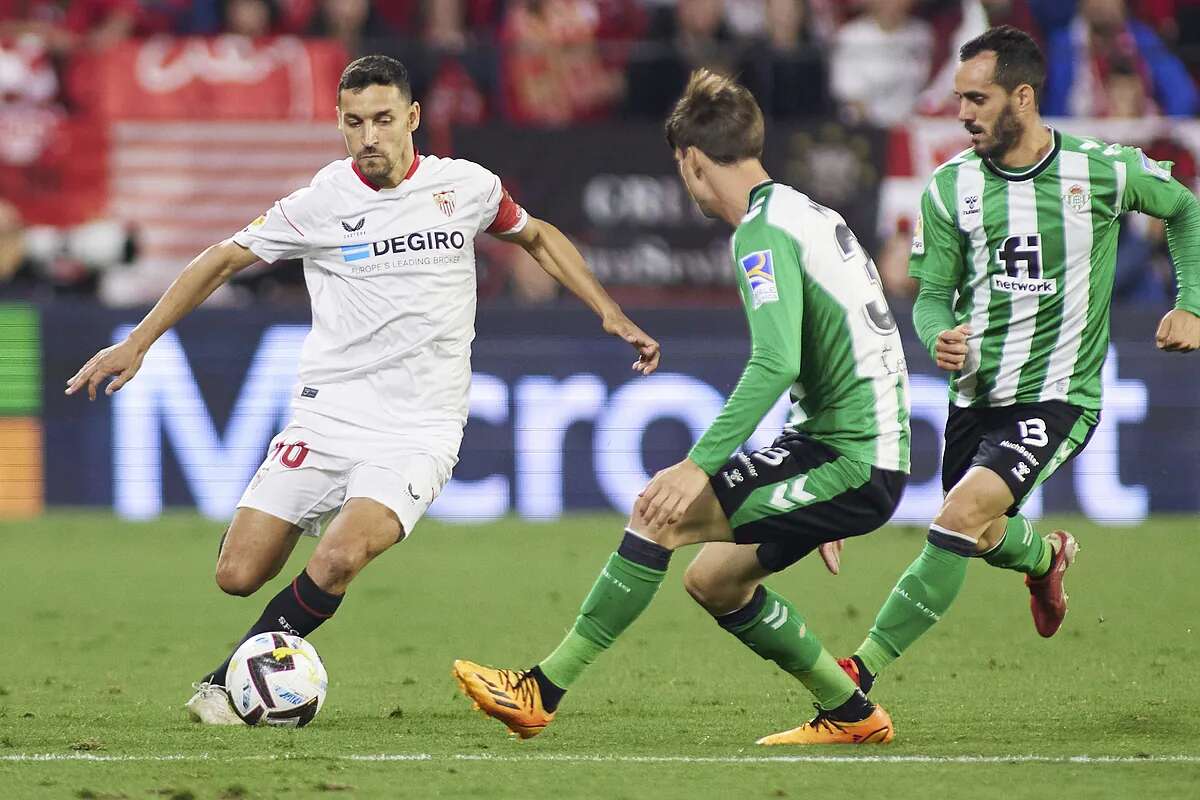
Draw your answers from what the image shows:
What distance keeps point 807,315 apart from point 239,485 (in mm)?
7369

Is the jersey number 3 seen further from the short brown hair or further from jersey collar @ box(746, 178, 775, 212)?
the short brown hair

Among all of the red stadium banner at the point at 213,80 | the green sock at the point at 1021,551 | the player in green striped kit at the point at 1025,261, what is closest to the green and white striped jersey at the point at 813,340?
the player in green striped kit at the point at 1025,261

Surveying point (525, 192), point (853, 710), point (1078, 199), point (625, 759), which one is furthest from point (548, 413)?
point (625, 759)

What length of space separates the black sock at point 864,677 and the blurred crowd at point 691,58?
7.49 meters

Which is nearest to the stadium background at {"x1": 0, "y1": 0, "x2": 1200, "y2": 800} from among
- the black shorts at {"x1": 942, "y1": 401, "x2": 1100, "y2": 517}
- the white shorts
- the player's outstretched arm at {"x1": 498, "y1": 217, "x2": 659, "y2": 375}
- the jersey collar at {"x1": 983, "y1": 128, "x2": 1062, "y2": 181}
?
the black shorts at {"x1": 942, "y1": 401, "x2": 1100, "y2": 517}

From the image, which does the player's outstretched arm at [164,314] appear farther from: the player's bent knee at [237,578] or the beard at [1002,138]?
the beard at [1002,138]

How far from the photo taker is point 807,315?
16.9 feet

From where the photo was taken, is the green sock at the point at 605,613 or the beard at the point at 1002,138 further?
the beard at the point at 1002,138

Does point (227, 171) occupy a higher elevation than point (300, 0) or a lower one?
lower

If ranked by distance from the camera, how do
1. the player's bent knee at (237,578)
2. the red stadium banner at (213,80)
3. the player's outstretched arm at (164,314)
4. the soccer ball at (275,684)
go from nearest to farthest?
1. the soccer ball at (275,684)
2. the player's outstretched arm at (164,314)
3. the player's bent knee at (237,578)
4. the red stadium banner at (213,80)

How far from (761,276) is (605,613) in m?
1.04

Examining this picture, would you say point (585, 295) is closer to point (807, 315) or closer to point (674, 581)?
A: point (807, 315)

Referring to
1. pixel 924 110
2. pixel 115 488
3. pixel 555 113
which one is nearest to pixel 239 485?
pixel 115 488

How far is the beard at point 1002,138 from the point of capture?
6.14 meters
